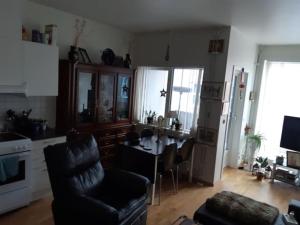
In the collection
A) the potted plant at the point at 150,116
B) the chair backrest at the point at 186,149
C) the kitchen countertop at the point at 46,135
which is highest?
the potted plant at the point at 150,116

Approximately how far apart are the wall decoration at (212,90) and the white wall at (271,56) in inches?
61.8

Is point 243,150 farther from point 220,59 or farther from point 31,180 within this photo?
point 31,180

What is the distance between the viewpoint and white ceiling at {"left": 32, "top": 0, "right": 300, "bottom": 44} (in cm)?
271

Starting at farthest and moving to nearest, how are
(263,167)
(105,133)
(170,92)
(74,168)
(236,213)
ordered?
(263,167) → (170,92) → (105,133) → (74,168) → (236,213)

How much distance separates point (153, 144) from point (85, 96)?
1.31 meters

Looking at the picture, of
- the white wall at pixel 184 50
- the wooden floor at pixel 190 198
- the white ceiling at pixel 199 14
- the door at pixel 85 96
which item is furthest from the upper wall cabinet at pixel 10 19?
the white wall at pixel 184 50

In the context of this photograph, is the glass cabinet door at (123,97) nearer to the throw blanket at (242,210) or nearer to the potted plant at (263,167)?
the throw blanket at (242,210)

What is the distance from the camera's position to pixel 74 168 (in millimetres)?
2342

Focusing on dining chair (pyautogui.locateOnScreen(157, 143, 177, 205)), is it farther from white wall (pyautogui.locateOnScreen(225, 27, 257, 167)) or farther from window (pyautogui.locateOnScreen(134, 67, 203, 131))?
white wall (pyautogui.locateOnScreen(225, 27, 257, 167))

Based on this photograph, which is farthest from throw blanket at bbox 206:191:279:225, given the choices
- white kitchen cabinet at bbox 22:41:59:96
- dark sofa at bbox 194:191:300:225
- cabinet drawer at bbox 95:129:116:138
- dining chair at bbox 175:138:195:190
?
white kitchen cabinet at bbox 22:41:59:96

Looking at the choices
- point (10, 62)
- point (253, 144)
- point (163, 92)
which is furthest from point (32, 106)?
point (253, 144)

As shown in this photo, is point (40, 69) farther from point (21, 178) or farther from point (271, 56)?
point (271, 56)

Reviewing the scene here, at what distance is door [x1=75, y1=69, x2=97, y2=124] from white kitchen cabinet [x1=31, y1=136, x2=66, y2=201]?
2.17ft

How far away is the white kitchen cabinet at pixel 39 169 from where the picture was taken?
297 centimetres
